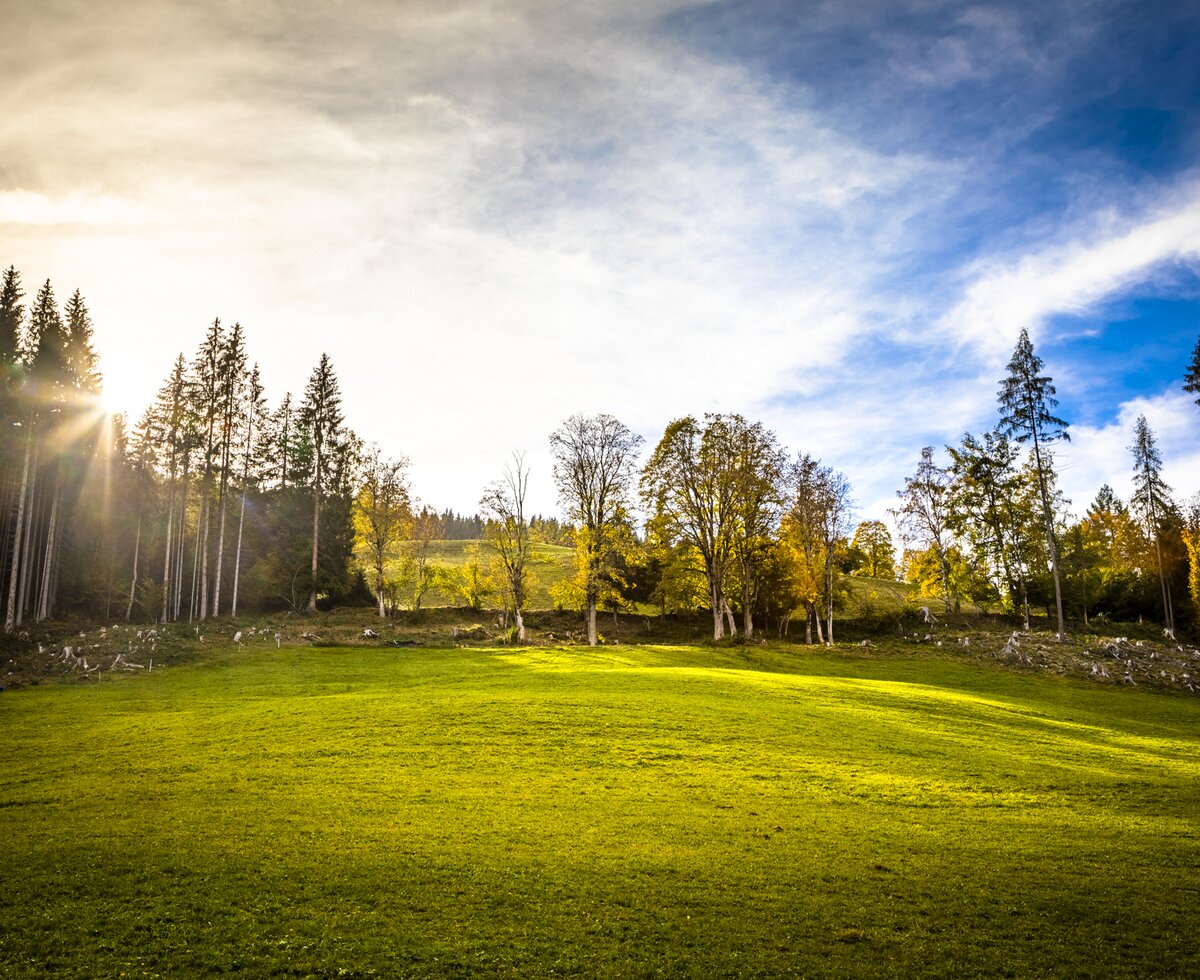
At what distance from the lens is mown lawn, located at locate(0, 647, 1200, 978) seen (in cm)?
770

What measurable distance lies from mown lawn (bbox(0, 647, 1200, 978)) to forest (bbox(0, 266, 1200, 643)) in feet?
94.6

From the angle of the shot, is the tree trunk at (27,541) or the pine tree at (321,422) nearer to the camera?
the tree trunk at (27,541)

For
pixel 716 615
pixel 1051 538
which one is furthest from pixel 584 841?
pixel 1051 538

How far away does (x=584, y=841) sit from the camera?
11.1 meters

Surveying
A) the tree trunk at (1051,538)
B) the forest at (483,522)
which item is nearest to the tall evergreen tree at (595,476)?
the forest at (483,522)

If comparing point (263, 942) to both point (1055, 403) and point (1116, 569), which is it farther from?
point (1116, 569)

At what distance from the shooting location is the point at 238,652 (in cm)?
3762

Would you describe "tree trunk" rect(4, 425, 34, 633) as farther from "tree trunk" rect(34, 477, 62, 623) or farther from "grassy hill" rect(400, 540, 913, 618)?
"grassy hill" rect(400, 540, 913, 618)

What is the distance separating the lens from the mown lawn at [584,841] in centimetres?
770

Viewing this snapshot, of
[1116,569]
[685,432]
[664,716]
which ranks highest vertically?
[685,432]

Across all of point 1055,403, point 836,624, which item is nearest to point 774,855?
point 1055,403

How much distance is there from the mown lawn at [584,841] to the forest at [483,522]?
2884 cm

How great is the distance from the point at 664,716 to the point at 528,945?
1449cm

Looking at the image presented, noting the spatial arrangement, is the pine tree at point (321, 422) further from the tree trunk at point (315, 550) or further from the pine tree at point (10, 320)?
the pine tree at point (10, 320)
